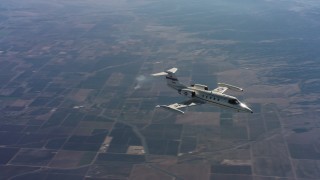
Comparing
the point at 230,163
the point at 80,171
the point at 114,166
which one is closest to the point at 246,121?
the point at 230,163

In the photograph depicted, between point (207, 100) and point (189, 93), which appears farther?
point (189, 93)

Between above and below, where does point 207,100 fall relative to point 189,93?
below

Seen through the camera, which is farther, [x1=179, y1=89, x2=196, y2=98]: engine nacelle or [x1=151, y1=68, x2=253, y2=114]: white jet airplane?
[x1=179, y1=89, x2=196, y2=98]: engine nacelle

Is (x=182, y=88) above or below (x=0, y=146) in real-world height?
above

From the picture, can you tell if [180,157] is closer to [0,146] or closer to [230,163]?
[230,163]

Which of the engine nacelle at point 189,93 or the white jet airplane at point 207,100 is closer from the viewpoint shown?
the white jet airplane at point 207,100

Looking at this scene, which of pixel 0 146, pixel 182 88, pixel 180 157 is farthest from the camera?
pixel 0 146

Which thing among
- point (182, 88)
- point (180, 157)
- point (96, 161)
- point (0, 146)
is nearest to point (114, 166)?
point (96, 161)

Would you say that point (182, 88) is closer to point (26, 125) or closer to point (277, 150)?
point (277, 150)

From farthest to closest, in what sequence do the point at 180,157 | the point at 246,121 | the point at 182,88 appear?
the point at 246,121
the point at 180,157
the point at 182,88

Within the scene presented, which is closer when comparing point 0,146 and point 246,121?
point 0,146
